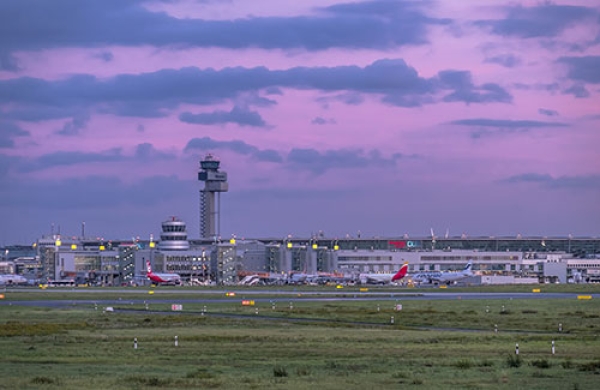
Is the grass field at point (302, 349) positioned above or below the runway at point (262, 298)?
below

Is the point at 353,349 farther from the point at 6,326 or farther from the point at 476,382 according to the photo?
the point at 6,326

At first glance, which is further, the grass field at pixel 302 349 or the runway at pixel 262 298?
the runway at pixel 262 298

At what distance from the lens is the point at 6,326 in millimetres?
80625

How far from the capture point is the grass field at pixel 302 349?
42.8 meters

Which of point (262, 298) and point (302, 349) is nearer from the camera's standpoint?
point (302, 349)

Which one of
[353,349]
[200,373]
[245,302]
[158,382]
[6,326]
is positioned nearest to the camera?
[158,382]

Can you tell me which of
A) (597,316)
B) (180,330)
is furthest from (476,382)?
(597,316)

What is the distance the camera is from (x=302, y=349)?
Result: 58.7m

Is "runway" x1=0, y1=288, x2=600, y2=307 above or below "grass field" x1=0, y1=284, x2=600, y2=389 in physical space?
above

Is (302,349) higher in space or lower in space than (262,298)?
lower

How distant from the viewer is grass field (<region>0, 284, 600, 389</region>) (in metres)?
42.8

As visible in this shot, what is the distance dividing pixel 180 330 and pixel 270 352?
2051 centimetres

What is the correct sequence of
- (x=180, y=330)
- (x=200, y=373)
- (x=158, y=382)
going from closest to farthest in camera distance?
(x=158, y=382) < (x=200, y=373) < (x=180, y=330)

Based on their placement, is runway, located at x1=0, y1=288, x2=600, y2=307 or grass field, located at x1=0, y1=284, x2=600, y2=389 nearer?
grass field, located at x1=0, y1=284, x2=600, y2=389
